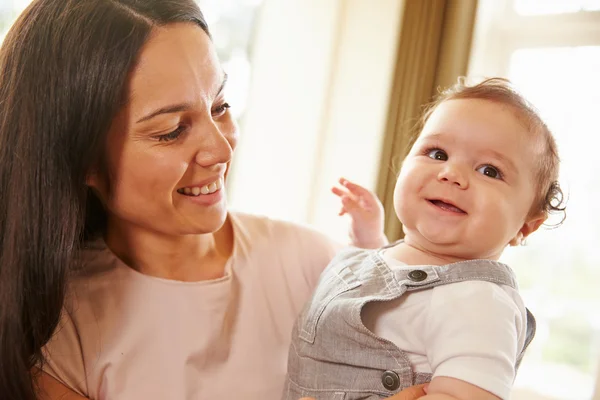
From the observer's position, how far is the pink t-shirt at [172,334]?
158cm

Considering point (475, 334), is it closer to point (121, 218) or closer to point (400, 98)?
point (121, 218)

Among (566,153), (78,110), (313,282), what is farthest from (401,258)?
(566,153)

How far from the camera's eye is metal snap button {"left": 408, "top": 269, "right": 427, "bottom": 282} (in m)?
1.40

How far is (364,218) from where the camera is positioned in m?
1.94

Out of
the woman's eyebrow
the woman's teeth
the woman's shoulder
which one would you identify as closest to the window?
the woman's shoulder

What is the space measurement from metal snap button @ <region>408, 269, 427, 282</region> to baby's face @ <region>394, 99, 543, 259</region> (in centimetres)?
8

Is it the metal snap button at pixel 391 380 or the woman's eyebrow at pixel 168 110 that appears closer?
the metal snap button at pixel 391 380

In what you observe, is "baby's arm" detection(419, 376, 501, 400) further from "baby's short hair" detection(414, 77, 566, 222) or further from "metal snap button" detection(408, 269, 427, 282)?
"baby's short hair" detection(414, 77, 566, 222)

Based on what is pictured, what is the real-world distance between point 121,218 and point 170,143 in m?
0.31

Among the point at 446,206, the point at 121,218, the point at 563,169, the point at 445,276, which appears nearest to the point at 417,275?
the point at 445,276

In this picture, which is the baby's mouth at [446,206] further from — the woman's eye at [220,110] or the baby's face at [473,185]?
the woman's eye at [220,110]

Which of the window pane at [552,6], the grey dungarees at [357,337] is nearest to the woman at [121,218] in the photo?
the grey dungarees at [357,337]

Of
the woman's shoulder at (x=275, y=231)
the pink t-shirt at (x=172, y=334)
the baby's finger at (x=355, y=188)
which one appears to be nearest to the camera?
the pink t-shirt at (x=172, y=334)

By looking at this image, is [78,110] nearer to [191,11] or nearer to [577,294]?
[191,11]
